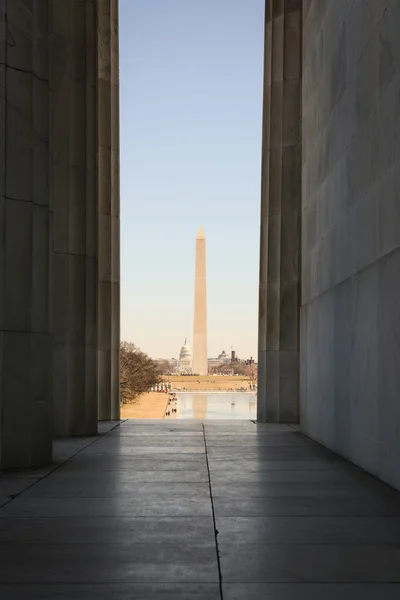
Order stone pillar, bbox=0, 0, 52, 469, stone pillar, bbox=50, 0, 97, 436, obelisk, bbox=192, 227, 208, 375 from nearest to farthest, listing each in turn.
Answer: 1. stone pillar, bbox=0, 0, 52, 469
2. stone pillar, bbox=50, 0, 97, 436
3. obelisk, bbox=192, 227, 208, 375

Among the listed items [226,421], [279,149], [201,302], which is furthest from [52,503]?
[201,302]

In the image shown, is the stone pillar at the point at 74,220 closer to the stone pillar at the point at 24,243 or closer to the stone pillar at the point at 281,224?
the stone pillar at the point at 24,243

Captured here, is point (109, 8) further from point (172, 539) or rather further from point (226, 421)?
point (172, 539)

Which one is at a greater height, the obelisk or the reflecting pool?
the obelisk

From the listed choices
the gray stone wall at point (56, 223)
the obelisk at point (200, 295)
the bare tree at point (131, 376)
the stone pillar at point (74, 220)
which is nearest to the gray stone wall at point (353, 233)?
the gray stone wall at point (56, 223)

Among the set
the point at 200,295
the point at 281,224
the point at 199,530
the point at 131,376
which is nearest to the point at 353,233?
Result: the point at 199,530

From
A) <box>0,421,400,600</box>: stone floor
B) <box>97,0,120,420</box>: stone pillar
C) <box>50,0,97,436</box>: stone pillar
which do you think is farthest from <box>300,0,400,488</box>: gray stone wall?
<box>97,0,120,420</box>: stone pillar

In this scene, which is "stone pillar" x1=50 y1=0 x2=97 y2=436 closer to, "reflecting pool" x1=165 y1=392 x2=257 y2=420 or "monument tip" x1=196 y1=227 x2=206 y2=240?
"reflecting pool" x1=165 y1=392 x2=257 y2=420

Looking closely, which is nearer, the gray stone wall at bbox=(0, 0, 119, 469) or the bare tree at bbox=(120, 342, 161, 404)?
the gray stone wall at bbox=(0, 0, 119, 469)
